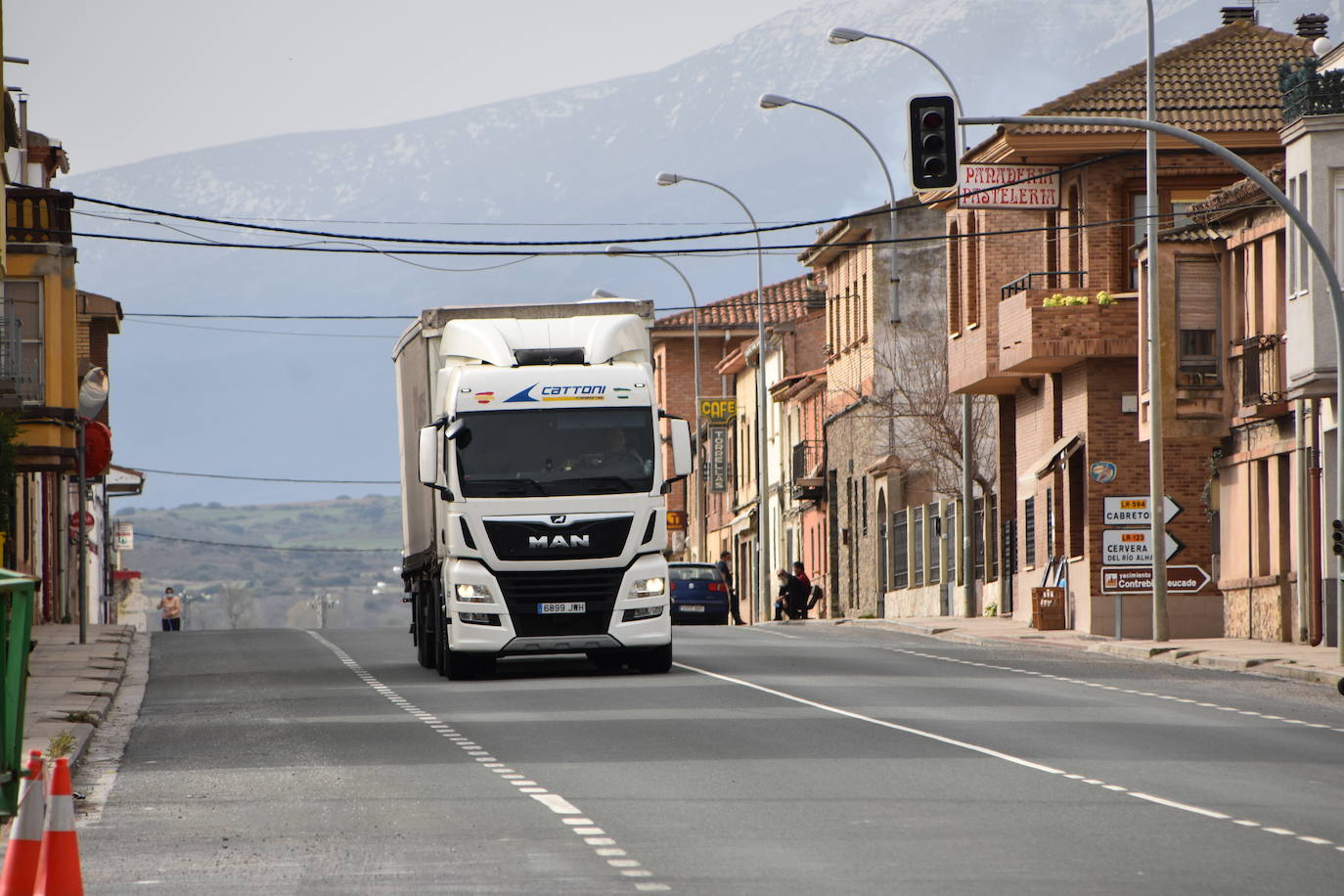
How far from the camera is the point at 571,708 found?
22453 millimetres

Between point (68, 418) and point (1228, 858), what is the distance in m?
31.6

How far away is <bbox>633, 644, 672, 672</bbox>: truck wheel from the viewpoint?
2750 centimetres

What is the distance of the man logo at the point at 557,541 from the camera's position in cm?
2625

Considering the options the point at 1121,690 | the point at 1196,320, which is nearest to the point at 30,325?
the point at 1196,320

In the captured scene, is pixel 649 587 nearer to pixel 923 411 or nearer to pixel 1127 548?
pixel 1127 548

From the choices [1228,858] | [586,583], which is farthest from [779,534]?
[1228,858]

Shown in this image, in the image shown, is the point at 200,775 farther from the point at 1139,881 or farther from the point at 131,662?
the point at 131,662

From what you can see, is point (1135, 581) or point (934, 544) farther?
point (934, 544)

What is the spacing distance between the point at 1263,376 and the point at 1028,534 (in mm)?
13148

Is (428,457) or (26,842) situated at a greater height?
(428,457)

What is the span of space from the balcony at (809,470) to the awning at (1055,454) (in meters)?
23.7

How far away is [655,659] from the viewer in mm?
27656

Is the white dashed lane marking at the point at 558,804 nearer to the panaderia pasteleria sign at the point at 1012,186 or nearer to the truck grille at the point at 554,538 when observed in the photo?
the truck grille at the point at 554,538

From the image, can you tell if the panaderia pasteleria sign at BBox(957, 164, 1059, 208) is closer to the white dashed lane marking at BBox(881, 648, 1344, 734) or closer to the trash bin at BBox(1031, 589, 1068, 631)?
the trash bin at BBox(1031, 589, 1068, 631)
